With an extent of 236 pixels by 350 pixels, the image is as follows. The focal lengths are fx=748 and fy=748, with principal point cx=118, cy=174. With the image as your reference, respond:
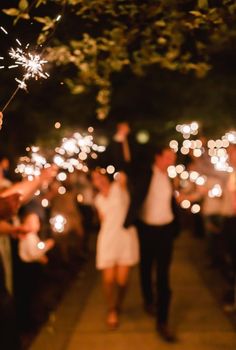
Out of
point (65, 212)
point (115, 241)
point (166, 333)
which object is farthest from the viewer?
point (65, 212)

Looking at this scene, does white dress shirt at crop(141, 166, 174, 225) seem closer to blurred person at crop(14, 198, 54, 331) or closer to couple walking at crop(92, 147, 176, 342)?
couple walking at crop(92, 147, 176, 342)

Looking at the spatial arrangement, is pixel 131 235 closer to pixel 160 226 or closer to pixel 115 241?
pixel 115 241

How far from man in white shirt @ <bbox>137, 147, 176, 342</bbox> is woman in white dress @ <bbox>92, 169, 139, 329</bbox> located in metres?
0.23

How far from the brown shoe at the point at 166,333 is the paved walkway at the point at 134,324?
69 mm

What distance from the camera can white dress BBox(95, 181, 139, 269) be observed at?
9.01 m

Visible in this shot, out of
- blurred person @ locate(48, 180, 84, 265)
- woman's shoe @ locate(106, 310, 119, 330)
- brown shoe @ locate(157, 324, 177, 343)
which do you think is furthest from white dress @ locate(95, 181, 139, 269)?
blurred person @ locate(48, 180, 84, 265)

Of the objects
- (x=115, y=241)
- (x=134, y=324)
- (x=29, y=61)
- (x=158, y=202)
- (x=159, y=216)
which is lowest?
(x=134, y=324)

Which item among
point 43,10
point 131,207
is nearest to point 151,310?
point 131,207

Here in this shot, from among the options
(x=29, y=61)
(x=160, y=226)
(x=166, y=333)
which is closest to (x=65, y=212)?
(x=160, y=226)

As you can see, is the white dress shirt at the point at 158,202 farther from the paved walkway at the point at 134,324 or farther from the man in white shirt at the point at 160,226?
the paved walkway at the point at 134,324

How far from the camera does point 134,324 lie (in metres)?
8.91

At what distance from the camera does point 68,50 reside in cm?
748

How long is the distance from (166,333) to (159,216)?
132 cm

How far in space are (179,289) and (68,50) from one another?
479 centimetres
